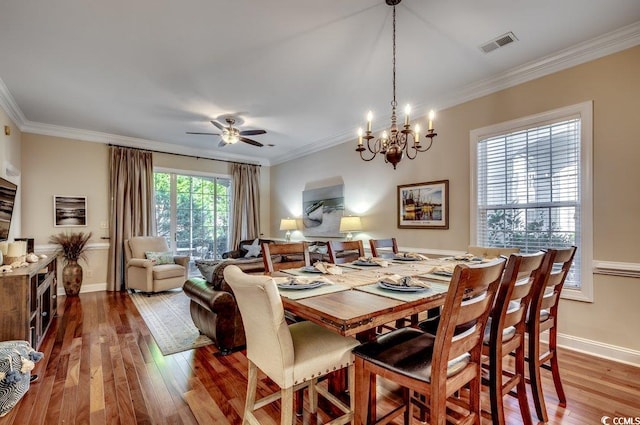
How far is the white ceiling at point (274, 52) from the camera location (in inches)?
89.9

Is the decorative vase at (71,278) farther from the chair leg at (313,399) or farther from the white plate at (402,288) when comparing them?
the white plate at (402,288)

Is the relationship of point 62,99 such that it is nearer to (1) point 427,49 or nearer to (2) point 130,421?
(2) point 130,421

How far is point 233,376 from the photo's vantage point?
2.39 metres

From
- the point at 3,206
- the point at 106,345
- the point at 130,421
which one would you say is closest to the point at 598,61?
the point at 130,421

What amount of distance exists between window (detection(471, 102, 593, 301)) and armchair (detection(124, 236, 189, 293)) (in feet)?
15.2

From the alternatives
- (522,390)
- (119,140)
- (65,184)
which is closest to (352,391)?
(522,390)

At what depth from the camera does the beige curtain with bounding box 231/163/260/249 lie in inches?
267

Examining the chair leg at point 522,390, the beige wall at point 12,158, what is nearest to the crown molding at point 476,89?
the beige wall at point 12,158

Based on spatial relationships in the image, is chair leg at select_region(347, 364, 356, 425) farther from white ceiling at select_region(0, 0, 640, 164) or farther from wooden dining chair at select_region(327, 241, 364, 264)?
white ceiling at select_region(0, 0, 640, 164)

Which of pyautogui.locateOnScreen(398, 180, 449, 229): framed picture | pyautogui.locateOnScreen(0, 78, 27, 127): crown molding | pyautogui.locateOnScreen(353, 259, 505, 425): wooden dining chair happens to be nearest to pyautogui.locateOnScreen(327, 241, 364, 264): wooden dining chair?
pyautogui.locateOnScreen(353, 259, 505, 425): wooden dining chair

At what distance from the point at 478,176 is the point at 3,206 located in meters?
5.40

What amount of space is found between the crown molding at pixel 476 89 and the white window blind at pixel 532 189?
54 centimetres

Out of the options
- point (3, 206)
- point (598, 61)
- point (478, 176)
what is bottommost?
point (3, 206)

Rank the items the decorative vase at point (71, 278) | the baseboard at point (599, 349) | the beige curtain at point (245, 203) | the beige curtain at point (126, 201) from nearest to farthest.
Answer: the baseboard at point (599, 349)
the decorative vase at point (71, 278)
the beige curtain at point (126, 201)
the beige curtain at point (245, 203)
